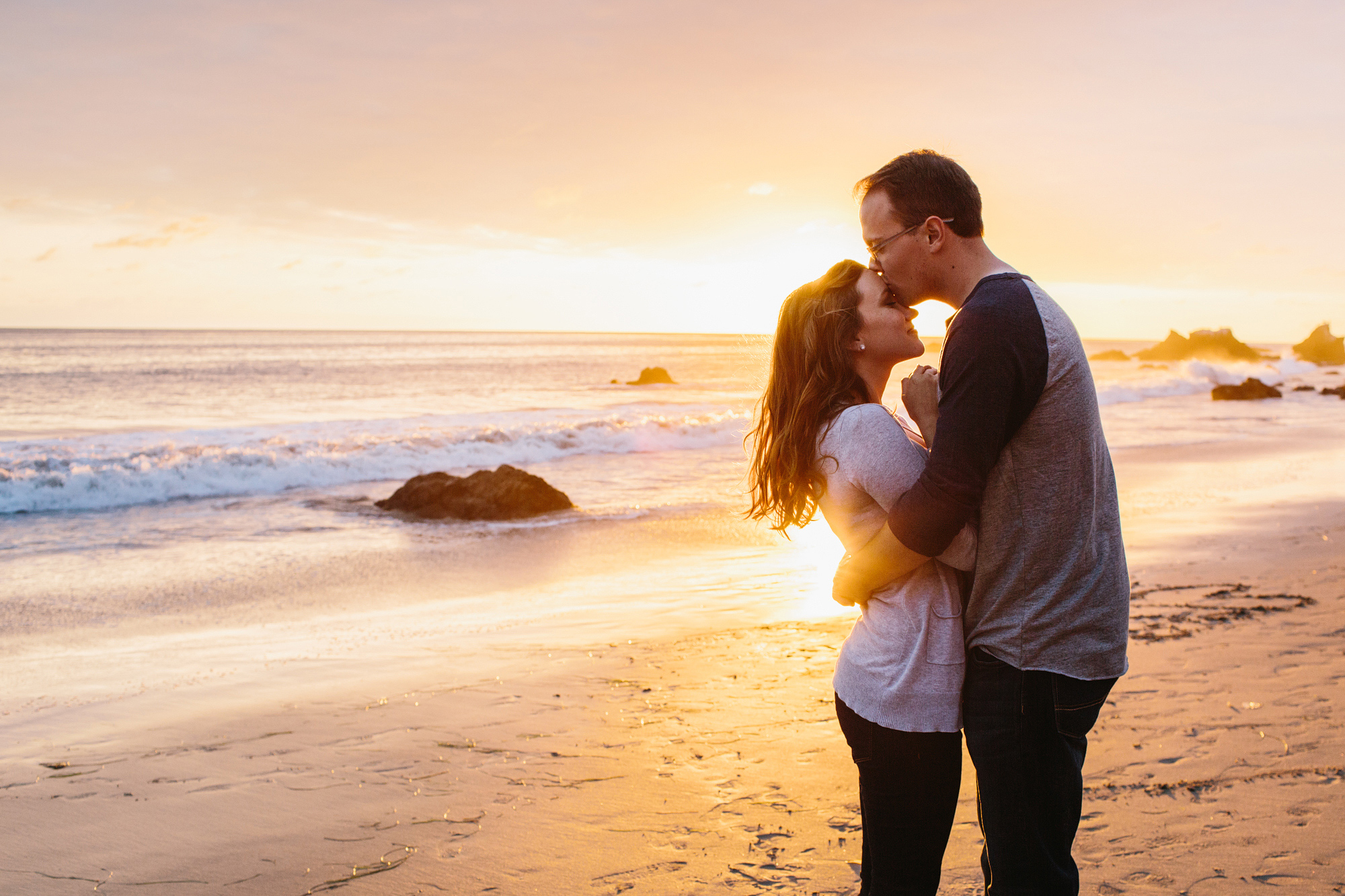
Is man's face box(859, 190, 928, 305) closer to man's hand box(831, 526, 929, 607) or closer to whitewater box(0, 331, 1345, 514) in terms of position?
whitewater box(0, 331, 1345, 514)

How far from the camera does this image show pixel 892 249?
7.12 feet

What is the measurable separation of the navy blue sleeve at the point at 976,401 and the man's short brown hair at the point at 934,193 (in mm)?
269

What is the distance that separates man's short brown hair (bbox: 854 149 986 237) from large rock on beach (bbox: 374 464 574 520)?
10331 mm

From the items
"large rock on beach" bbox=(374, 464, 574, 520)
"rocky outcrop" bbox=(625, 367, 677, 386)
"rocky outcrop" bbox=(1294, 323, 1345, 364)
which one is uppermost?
"rocky outcrop" bbox=(1294, 323, 1345, 364)

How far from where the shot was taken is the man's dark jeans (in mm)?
1992

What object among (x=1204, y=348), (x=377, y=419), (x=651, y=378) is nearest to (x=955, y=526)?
(x=377, y=419)

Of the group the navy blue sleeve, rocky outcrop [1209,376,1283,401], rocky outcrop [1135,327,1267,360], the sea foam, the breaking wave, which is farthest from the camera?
rocky outcrop [1135,327,1267,360]

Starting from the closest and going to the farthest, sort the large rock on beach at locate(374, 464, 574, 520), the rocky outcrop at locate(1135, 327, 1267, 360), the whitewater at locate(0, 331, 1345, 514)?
the large rock on beach at locate(374, 464, 574, 520)
the whitewater at locate(0, 331, 1345, 514)
the rocky outcrop at locate(1135, 327, 1267, 360)

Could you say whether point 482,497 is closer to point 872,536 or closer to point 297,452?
point 297,452

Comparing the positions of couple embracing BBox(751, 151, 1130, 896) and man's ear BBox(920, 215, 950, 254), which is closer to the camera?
couple embracing BBox(751, 151, 1130, 896)

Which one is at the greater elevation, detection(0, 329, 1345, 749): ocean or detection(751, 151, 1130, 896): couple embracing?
detection(751, 151, 1130, 896): couple embracing

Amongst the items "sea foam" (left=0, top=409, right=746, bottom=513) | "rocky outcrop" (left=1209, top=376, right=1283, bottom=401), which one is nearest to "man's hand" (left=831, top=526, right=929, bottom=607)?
"sea foam" (left=0, top=409, right=746, bottom=513)

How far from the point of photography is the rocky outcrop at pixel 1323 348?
2571 inches

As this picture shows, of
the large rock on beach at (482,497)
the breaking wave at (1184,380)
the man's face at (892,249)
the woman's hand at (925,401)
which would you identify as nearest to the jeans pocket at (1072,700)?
the woman's hand at (925,401)
